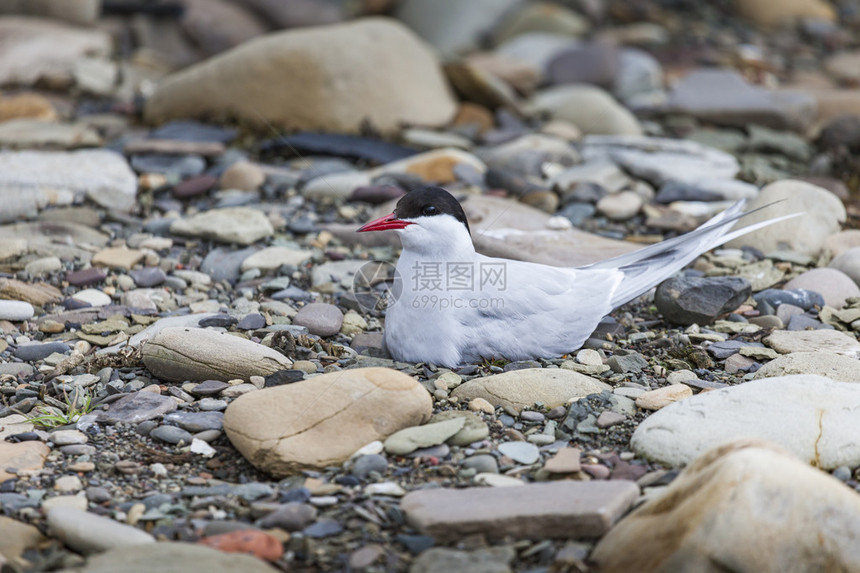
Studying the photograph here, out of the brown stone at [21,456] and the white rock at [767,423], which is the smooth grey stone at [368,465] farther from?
the brown stone at [21,456]

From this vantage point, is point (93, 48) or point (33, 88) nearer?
point (33, 88)

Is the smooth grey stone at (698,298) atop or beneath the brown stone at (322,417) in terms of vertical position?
beneath

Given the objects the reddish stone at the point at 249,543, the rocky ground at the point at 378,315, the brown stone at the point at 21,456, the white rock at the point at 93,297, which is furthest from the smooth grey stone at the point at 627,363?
the white rock at the point at 93,297

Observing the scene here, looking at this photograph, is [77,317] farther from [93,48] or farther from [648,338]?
[93,48]

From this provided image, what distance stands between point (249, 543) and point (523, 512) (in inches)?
33.8

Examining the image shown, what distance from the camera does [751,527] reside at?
101 inches

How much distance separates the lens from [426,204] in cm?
400

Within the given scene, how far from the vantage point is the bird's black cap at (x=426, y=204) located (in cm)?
400

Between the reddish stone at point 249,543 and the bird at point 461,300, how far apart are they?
4.76 feet

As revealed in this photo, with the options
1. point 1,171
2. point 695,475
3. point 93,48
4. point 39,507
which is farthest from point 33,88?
point 695,475

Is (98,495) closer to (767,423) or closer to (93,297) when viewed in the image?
(93,297)

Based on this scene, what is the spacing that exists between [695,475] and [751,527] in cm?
27

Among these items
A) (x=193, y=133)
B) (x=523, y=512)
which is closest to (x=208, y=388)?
(x=523, y=512)

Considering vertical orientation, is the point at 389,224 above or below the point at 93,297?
above
